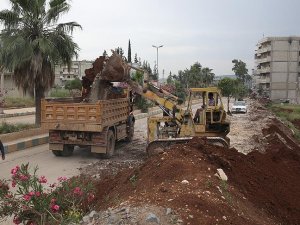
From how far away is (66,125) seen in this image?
1383cm

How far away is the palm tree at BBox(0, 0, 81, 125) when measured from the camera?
731 inches

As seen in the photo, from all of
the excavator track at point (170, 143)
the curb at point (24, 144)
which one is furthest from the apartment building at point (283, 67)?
the excavator track at point (170, 143)

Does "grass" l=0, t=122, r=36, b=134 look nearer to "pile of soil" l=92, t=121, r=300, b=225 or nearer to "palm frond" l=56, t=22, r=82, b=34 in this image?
"palm frond" l=56, t=22, r=82, b=34

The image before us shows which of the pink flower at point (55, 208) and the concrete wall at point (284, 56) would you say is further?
the concrete wall at point (284, 56)

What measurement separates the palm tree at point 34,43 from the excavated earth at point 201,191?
821cm

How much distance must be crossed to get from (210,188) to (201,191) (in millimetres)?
370

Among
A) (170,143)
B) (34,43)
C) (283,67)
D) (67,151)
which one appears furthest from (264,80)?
(170,143)

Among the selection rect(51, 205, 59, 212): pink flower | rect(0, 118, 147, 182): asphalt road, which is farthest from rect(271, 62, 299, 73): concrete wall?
rect(51, 205, 59, 212): pink flower

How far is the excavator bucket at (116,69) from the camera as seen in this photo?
14.2m

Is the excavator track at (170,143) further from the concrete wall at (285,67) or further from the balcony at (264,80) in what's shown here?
the balcony at (264,80)

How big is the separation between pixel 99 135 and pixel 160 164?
5.37 metres

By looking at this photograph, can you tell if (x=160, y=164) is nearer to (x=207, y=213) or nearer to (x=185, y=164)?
(x=185, y=164)

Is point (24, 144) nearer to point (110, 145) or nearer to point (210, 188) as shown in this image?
point (110, 145)

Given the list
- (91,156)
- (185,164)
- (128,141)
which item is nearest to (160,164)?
(185,164)
